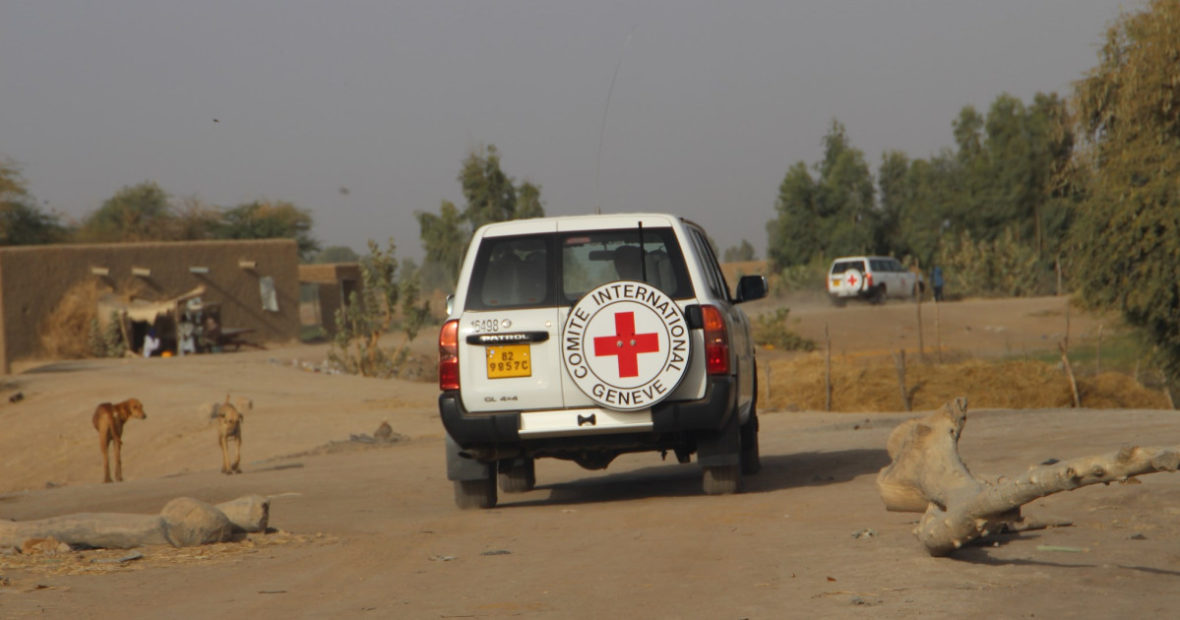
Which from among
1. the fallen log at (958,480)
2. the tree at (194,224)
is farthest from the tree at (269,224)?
the fallen log at (958,480)

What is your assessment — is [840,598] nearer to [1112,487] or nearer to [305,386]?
[1112,487]

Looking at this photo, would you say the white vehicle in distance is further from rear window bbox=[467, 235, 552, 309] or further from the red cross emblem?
the red cross emblem

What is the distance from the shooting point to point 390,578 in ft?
19.1

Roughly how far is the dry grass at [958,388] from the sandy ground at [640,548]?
7.70 meters

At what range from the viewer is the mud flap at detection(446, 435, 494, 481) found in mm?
8344

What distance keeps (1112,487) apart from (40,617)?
5.72m

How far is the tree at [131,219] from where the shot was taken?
168ft

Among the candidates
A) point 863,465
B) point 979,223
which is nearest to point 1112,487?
point 863,465

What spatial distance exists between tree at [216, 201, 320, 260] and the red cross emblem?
1902 inches

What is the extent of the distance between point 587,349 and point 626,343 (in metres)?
0.25

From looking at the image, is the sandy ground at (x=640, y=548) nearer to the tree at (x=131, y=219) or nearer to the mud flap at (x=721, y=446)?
the mud flap at (x=721, y=446)

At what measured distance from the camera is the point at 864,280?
45562 mm

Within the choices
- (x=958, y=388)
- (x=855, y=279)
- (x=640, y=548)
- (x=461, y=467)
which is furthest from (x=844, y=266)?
(x=640, y=548)

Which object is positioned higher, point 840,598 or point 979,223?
point 979,223
